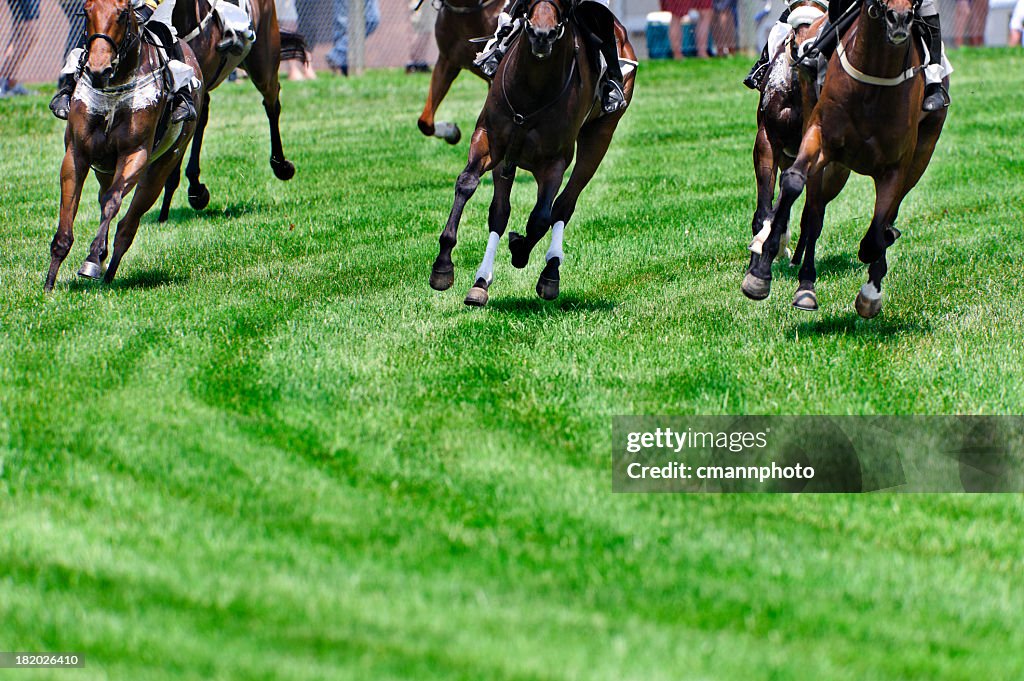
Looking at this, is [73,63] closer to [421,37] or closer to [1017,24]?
[421,37]

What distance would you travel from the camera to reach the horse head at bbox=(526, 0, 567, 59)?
9258mm

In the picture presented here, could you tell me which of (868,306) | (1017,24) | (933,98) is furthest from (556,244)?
(1017,24)

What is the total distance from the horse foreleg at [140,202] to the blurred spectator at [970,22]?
24.1 meters

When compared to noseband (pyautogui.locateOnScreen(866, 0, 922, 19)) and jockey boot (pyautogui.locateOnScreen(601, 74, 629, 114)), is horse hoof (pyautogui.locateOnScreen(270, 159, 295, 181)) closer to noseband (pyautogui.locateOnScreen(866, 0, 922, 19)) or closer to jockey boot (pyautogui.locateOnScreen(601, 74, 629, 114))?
jockey boot (pyautogui.locateOnScreen(601, 74, 629, 114))

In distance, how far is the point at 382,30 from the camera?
2858 centimetres

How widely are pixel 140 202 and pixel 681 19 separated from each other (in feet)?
64.9

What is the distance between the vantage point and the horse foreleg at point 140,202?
38.5ft

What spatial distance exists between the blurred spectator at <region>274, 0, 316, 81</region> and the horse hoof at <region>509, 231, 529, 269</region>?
54.1 feet

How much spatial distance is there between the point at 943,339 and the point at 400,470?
4.44 metres

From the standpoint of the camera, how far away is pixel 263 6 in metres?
15.3

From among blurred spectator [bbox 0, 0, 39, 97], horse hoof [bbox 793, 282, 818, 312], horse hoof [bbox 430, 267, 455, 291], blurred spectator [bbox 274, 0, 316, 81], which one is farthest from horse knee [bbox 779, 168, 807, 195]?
blurred spectator [bbox 274, 0, 316, 81]

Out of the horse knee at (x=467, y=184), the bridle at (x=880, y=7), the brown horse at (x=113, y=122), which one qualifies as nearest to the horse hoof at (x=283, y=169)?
the brown horse at (x=113, y=122)

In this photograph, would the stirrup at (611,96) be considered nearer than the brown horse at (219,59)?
Yes

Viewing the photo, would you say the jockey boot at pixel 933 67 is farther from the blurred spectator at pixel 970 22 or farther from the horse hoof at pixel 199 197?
the blurred spectator at pixel 970 22
